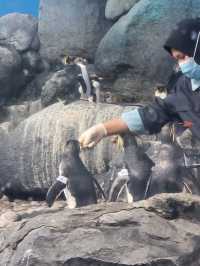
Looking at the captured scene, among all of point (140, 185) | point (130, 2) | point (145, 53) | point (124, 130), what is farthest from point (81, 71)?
point (124, 130)

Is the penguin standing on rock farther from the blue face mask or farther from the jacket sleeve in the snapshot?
the blue face mask

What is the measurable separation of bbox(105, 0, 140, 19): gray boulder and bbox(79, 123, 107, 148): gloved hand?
7042 mm

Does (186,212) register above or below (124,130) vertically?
below

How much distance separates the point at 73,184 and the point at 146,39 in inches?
145

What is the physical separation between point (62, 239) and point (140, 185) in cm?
291

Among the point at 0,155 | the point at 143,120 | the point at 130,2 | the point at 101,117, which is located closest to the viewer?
the point at 143,120

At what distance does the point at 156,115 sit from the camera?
10.7ft

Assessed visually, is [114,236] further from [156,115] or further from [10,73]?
[10,73]

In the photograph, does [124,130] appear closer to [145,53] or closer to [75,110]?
[75,110]

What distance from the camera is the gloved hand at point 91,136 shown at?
312cm

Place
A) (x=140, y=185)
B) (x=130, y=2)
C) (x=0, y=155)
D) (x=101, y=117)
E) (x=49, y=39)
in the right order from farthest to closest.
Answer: (x=49, y=39)
(x=130, y=2)
(x=0, y=155)
(x=101, y=117)
(x=140, y=185)

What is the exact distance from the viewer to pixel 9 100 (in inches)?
426

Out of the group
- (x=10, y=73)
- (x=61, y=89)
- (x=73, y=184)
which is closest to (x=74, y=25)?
(x=10, y=73)

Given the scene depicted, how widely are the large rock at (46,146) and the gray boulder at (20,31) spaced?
3.69m
